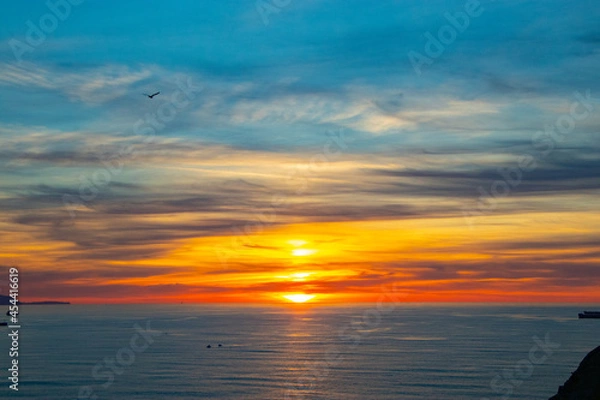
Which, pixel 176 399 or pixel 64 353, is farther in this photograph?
pixel 64 353

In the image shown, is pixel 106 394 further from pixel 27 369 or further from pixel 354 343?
pixel 354 343

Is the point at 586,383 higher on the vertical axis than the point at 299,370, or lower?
lower

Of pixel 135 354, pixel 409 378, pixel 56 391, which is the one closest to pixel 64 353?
pixel 135 354

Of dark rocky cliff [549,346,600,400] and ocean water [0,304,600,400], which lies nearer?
dark rocky cliff [549,346,600,400]

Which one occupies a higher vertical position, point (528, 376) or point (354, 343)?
point (354, 343)

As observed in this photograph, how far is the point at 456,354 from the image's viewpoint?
6156 inches

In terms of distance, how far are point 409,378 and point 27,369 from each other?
7866cm

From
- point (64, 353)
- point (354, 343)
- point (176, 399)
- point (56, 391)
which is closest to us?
point (176, 399)

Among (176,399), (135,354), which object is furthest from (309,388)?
(135,354)

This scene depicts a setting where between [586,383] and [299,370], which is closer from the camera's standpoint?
[586,383]

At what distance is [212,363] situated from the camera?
145 metres

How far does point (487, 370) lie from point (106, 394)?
239ft

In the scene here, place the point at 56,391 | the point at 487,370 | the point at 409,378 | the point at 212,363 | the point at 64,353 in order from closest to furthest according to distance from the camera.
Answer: the point at 56,391, the point at 409,378, the point at 487,370, the point at 212,363, the point at 64,353

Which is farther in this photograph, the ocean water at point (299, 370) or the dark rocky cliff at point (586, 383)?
the ocean water at point (299, 370)
